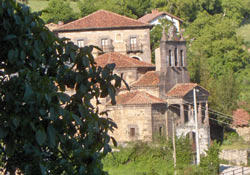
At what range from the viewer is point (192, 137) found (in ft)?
160

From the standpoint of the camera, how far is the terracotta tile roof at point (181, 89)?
47463 millimetres

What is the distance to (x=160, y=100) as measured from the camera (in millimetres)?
47438

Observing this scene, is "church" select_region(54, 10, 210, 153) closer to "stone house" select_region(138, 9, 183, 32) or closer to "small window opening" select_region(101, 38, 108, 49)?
"small window opening" select_region(101, 38, 108, 49)

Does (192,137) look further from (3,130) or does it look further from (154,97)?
(3,130)

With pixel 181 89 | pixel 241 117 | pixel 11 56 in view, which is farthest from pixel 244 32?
pixel 11 56

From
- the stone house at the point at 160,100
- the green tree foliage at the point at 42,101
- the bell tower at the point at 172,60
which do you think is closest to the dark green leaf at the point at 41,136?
the green tree foliage at the point at 42,101

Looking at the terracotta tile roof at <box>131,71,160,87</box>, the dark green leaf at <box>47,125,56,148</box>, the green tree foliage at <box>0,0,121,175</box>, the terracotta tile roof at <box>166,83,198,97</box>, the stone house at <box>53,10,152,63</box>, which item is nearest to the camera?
the dark green leaf at <box>47,125,56,148</box>

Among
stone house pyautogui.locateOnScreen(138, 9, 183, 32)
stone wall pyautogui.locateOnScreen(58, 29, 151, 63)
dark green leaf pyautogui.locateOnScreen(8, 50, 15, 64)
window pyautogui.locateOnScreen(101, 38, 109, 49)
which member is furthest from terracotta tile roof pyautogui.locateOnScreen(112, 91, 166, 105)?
dark green leaf pyautogui.locateOnScreen(8, 50, 15, 64)

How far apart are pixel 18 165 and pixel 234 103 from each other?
47814mm

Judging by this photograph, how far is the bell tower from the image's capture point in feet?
162

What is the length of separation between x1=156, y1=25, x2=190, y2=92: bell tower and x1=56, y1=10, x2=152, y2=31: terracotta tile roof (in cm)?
725

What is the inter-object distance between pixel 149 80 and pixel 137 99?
3083mm

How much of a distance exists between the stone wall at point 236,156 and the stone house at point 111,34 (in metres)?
13.8

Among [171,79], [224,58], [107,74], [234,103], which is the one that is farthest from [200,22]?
[107,74]
